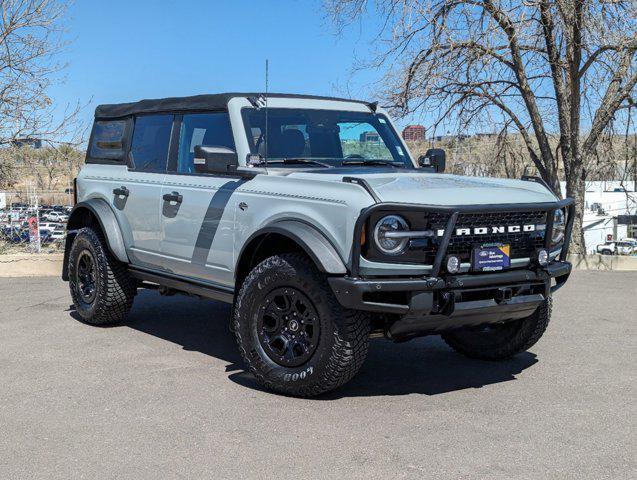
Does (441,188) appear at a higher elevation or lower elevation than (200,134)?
lower

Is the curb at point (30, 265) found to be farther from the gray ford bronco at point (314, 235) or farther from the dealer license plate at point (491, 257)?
the dealer license plate at point (491, 257)

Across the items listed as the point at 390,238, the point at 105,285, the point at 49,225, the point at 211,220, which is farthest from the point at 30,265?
the point at 390,238

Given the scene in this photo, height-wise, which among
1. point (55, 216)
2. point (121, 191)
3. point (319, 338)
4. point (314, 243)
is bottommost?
point (319, 338)

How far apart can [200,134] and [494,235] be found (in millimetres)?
2635

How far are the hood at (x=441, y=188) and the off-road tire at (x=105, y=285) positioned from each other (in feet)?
8.17

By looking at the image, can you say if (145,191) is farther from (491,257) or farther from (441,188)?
(491,257)

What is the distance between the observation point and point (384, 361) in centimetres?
618

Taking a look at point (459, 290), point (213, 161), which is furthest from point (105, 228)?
point (459, 290)

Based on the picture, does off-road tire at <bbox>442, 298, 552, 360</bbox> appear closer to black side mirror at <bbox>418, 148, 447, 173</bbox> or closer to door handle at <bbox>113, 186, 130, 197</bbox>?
black side mirror at <bbox>418, 148, 447, 173</bbox>

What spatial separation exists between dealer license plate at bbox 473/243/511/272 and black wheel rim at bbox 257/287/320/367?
3.47ft

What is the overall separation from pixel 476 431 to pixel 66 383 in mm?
2824

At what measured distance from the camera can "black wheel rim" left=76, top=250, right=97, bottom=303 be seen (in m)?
7.41

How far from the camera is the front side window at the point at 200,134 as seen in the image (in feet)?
20.0

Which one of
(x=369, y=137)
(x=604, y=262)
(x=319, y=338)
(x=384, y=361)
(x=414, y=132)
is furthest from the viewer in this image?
(x=414, y=132)
